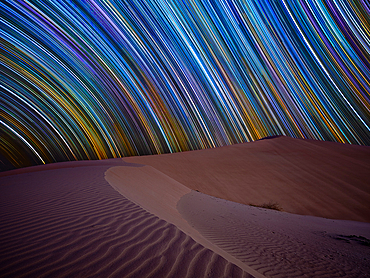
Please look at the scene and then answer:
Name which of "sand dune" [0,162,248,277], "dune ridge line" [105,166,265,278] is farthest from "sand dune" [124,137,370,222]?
"sand dune" [0,162,248,277]

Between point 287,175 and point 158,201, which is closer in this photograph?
point 158,201

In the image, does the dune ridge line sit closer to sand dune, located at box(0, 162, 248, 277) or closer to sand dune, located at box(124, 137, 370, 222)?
sand dune, located at box(0, 162, 248, 277)

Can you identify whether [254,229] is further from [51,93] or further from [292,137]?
[292,137]

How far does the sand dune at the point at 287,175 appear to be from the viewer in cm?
1213

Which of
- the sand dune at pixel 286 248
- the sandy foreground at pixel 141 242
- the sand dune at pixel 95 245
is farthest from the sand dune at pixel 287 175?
the sand dune at pixel 95 245

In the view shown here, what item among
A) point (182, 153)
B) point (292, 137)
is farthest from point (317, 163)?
point (182, 153)

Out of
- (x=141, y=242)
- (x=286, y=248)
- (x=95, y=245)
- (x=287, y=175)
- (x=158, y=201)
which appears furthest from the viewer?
(x=287, y=175)

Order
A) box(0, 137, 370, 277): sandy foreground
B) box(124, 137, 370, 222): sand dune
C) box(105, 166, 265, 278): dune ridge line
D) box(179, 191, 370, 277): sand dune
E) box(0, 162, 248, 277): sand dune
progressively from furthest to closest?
1. box(124, 137, 370, 222): sand dune
2. box(179, 191, 370, 277): sand dune
3. box(105, 166, 265, 278): dune ridge line
4. box(0, 137, 370, 277): sandy foreground
5. box(0, 162, 248, 277): sand dune

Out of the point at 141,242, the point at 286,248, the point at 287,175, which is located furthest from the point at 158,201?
the point at 287,175

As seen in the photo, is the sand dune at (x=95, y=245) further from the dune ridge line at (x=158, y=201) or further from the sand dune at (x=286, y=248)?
the sand dune at (x=286, y=248)

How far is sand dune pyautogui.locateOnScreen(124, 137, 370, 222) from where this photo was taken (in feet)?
39.8

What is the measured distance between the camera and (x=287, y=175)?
52.5ft

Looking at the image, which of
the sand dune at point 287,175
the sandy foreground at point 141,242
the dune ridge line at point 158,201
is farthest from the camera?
the sand dune at point 287,175

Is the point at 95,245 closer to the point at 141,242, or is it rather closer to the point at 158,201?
the point at 141,242
